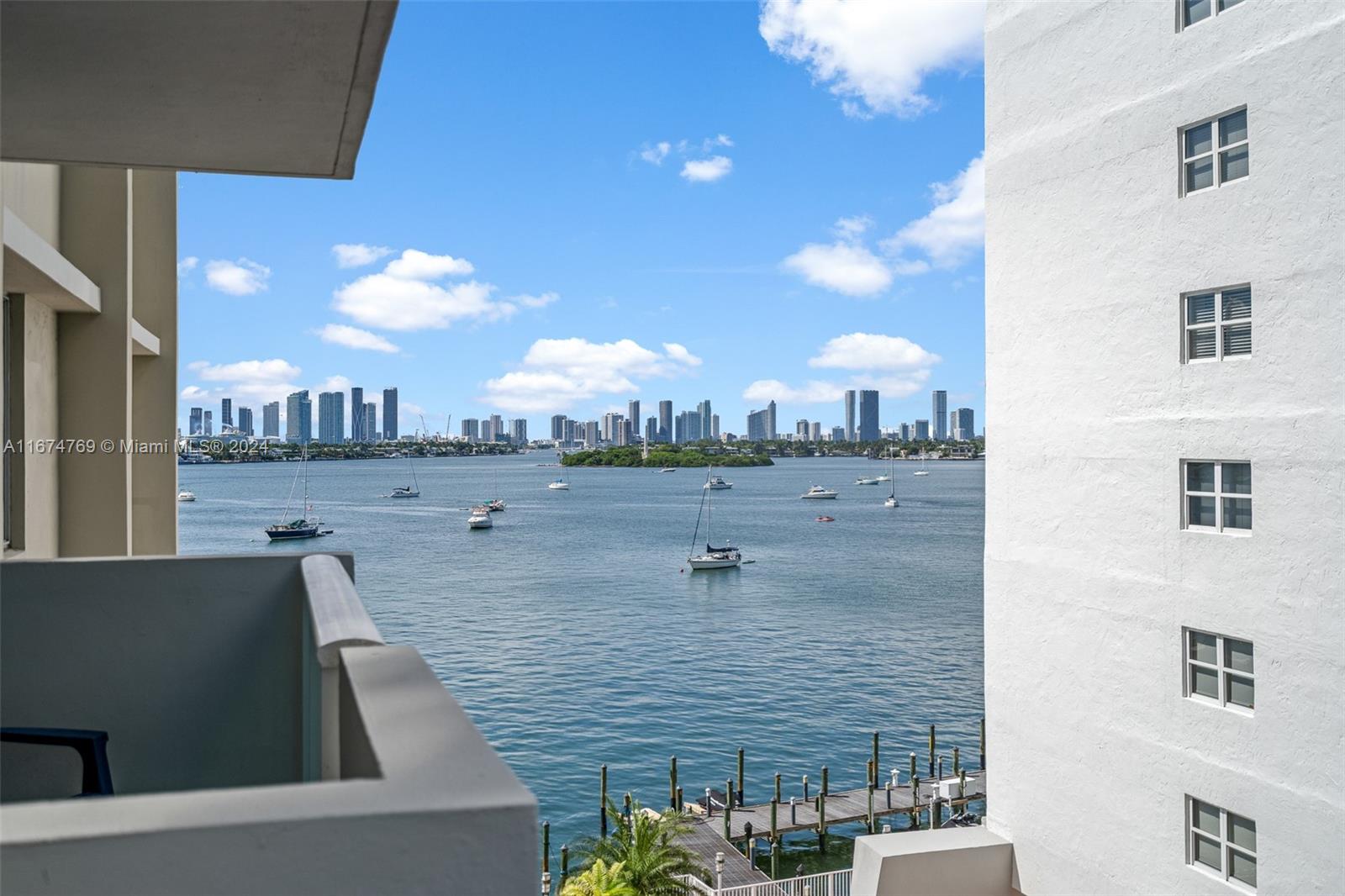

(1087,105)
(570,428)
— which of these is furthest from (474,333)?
(1087,105)

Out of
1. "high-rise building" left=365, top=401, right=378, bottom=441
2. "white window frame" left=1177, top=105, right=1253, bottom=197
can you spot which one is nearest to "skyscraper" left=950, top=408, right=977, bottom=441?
"high-rise building" left=365, top=401, right=378, bottom=441

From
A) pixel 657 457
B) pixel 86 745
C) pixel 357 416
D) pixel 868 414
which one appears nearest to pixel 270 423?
pixel 357 416

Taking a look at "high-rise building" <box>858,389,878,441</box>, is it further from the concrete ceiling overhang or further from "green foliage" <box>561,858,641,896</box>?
the concrete ceiling overhang

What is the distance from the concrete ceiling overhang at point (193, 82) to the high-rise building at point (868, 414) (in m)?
143

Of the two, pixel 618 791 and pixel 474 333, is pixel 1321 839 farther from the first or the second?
pixel 474 333

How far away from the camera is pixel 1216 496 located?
10.3 m

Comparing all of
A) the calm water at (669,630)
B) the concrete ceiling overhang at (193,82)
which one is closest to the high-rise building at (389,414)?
the calm water at (669,630)

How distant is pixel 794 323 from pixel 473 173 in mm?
46666

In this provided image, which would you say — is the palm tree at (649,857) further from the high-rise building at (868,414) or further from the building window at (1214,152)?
the high-rise building at (868,414)

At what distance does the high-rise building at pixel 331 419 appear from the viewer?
10156 cm

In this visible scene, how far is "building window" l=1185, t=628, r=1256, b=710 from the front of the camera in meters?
10.2

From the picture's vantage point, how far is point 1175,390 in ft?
35.1

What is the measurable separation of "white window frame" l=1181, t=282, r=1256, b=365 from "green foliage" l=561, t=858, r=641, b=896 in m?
11.6

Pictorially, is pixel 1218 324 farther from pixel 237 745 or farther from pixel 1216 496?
pixel 237 745
